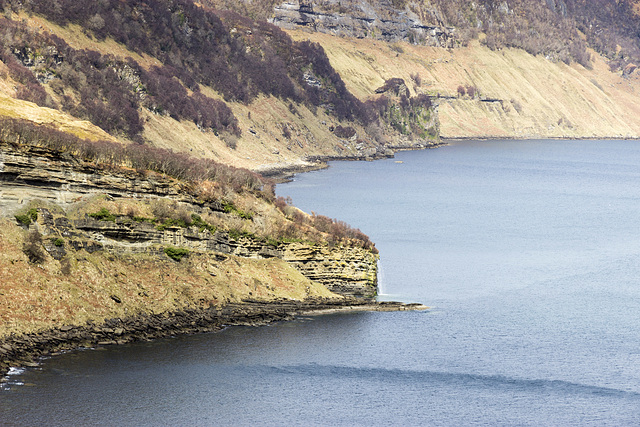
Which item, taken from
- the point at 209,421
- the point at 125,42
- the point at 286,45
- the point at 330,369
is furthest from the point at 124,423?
the point at 286,45

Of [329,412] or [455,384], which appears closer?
[329,412]

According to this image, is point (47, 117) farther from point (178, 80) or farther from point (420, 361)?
point (178, 80)

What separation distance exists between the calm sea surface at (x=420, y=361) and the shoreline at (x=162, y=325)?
0.95 metres

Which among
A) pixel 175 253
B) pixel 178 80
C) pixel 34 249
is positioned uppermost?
pixel 178 80

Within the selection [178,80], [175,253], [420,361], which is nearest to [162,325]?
[175,253]

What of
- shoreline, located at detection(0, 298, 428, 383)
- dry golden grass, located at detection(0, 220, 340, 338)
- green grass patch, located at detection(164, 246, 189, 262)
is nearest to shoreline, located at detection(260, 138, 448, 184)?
dry golden grass, located at detection(0, 220, 340, 338)

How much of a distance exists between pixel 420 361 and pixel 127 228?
20617 millimetres

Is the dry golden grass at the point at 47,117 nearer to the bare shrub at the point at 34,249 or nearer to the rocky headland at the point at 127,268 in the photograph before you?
the rocky headland at the point at 127,268

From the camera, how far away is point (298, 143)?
167m

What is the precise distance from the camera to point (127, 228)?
2101 inches

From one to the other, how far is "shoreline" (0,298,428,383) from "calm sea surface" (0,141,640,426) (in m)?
0.95

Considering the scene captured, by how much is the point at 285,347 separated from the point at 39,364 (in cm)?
1414

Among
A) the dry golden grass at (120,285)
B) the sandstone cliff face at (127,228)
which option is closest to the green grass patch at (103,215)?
the sandstone cliff face at (127,228)

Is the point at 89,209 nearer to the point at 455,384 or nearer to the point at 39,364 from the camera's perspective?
the point at 39,364
